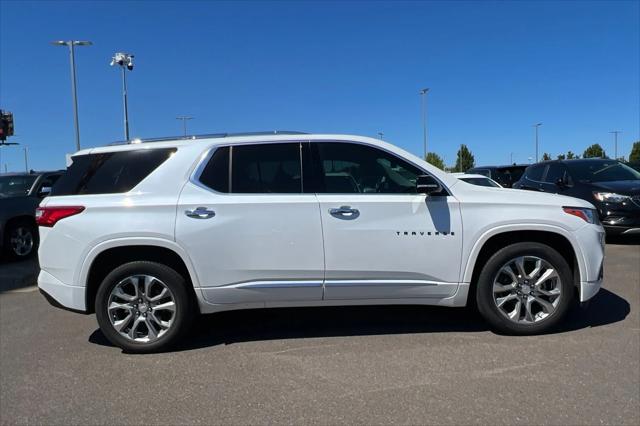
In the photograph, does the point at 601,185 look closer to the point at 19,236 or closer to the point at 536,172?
the point at 536,172

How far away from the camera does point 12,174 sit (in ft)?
32.3

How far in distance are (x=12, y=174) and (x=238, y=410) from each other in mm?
8899

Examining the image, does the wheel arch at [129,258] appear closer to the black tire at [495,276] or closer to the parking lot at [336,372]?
the parking lot at [336,372]

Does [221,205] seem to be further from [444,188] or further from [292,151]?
[444,188]

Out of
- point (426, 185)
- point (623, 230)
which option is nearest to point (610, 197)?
point (623, 230)

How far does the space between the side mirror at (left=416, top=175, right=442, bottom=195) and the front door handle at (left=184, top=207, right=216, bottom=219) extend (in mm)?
1696

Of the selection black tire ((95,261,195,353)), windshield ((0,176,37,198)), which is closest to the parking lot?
black tire ((95,261,195,353))

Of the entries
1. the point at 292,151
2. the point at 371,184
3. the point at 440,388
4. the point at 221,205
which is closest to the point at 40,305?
Answer: the point at 221,205

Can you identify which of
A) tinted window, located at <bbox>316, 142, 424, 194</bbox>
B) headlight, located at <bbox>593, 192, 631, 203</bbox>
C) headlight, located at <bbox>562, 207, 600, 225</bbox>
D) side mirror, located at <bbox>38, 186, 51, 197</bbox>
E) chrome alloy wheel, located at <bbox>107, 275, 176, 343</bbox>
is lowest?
chrome alloy wheel, located at <bbox>107, 275, 176, 343</bbox>

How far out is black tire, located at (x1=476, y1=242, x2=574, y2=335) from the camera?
13.9ft

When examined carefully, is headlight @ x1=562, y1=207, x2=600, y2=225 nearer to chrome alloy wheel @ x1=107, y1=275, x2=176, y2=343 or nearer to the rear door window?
the rear door window

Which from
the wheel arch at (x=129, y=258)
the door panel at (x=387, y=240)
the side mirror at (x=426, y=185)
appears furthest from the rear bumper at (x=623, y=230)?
the wheel arch at (x=129, y=258)

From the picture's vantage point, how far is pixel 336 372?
3.73 metres

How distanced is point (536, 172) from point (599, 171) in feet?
5.35
